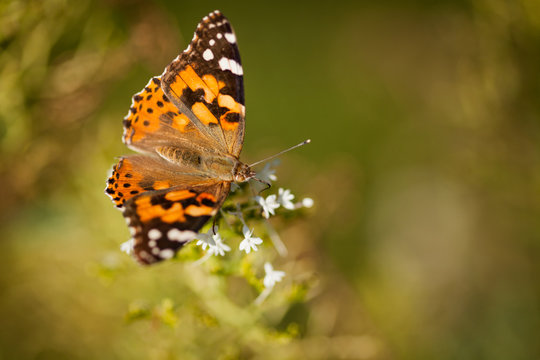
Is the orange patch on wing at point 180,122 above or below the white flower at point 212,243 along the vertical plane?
above

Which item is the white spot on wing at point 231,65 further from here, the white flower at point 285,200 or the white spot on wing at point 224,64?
the white flower at point 285,200

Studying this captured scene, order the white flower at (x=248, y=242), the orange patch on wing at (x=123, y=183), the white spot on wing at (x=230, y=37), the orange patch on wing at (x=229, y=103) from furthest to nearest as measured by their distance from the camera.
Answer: the orange patch on wing at (x=229, y=103), the white spot on wing at (x=230, y=37), the orange patch on wing at (x=123, y=183), the white flower at (x=248, y=242)

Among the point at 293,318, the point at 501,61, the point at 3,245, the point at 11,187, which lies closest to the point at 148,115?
the point at 11,187

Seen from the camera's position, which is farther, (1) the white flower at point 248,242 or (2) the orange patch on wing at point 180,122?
(2) the orange patch on wing at point 180,122

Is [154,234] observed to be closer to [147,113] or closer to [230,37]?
[147,113]

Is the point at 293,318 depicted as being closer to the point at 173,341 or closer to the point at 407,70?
the point at 173,341

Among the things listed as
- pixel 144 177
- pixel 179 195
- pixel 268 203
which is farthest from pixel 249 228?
pixel 144 177

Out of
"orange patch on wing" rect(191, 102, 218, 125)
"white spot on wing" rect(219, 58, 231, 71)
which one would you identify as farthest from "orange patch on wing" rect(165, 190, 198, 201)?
"white spot on wing" rect(219, 58, 231, 71)

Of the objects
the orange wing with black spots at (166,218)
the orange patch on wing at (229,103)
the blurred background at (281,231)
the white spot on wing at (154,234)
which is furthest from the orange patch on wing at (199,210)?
the orange patch on wing at (229,103)
